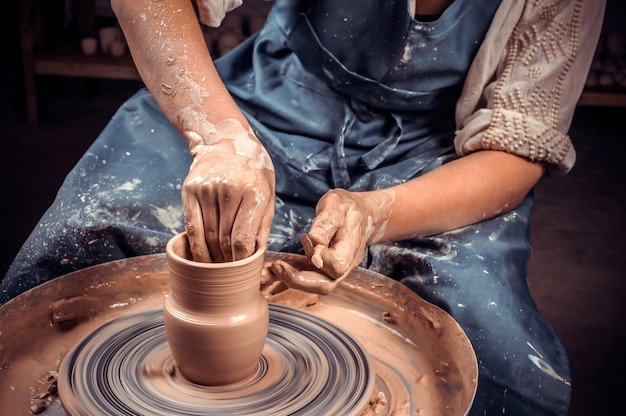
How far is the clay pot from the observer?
3.67ft

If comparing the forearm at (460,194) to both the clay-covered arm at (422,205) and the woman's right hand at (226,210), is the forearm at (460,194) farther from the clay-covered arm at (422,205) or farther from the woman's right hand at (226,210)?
the woman's right hand at (226,210)

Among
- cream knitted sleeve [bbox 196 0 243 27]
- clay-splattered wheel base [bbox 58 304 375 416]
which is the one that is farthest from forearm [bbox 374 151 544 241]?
cream knitted sleeve [bbox 196 0 243 27]

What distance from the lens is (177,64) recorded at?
1480mm

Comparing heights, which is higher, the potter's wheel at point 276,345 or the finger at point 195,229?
the finger at point 195,229

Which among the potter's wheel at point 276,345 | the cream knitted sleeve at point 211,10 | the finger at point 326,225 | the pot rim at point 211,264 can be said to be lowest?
the potter's wheel at point 276,345

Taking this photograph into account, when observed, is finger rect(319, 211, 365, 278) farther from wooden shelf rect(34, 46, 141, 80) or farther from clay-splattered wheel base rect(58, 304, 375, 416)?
wooden shelf rect(34, 46, 141, 80)

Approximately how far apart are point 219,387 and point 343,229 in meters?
0.32

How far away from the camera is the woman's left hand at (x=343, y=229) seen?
119cm

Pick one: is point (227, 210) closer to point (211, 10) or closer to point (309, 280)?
point (309, 280)

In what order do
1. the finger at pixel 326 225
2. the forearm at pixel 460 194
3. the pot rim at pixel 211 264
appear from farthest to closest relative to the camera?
the forearm at pixel 460 194 < the finger at pixel 326 225 < the pot rim at pixel 211 264

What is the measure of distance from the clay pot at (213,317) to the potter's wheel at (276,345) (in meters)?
0.04

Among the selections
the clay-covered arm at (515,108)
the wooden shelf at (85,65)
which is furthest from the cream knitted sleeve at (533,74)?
the wooden shelf at (85,65)

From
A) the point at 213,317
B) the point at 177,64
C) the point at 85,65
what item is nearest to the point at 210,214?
the point at 213,317

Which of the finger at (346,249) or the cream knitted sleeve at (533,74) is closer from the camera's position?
the finger at (346,249)
